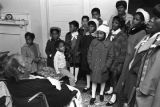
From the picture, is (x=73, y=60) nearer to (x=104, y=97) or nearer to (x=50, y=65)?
(x=50, y=65)

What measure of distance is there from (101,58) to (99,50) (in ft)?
0.35

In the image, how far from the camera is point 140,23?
2.73 metres

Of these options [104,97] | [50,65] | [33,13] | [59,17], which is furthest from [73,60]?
[33,13]

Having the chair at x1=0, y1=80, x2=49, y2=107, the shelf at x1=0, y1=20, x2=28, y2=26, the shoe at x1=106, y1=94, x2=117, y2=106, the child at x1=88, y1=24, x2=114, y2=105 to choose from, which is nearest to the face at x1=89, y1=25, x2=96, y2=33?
the child at x1=88, y1=24, x2=114, y2=105

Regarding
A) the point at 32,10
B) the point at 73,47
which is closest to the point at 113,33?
the point at 73,47

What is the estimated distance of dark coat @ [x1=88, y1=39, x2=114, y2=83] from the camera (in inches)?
120

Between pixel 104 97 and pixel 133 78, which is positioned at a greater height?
pixel 133 78

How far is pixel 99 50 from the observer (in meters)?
3.07

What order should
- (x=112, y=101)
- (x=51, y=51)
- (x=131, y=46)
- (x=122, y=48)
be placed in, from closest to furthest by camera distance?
1. (x=131, y=46)
2. (x=122, y=48)
3. (x=112, y=101)
4. (x=51, y=51)

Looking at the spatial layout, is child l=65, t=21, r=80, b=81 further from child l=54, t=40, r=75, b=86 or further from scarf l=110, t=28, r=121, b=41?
scarf l=110, t=28, r=121, b=41

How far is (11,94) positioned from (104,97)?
6.78 ft

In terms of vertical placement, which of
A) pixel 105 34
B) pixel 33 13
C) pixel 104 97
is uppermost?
pixel 33 13

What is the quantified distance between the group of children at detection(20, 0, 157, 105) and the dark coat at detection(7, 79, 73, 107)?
131 cm

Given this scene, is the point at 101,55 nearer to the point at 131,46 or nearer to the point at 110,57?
the point at 110,57
